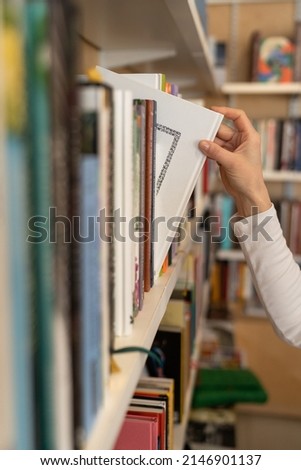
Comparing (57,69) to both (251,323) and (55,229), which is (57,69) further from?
(251,323)

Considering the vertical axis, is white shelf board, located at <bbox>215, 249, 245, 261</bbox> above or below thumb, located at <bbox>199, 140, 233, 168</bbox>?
below

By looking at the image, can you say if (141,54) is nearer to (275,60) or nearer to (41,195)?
(41,195)

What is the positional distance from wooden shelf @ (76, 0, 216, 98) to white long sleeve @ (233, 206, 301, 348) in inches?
15.5

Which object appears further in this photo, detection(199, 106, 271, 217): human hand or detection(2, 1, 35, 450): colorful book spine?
detection(199, 106, 271, 217): human hand

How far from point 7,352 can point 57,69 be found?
0.17 meters

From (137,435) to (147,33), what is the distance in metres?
0.78

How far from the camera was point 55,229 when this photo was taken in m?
0.32

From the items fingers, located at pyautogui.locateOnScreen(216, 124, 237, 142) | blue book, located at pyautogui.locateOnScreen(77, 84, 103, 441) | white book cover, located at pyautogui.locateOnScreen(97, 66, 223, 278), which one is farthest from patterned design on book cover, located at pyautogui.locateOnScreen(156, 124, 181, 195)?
blue book, located at pyautogui.locateOnScreen(77, 84, 103, 441)

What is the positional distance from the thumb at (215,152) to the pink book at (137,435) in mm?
403

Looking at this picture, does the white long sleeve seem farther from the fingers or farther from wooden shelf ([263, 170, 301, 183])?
wooden shelf ([263, 170, 301, 183])

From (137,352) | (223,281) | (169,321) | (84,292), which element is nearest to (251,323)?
(223,281)

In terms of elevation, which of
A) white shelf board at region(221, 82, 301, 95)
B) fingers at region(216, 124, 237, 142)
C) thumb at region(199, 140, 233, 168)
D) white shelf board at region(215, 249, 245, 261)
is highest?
white shelf board at region(221, 82, 301, 95)

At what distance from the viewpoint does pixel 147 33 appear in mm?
1045

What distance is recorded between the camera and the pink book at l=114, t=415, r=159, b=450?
690 millimetres
